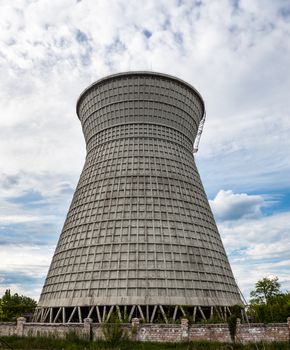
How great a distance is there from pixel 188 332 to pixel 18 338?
41.2 feet

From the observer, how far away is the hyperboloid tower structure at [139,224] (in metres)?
33.9

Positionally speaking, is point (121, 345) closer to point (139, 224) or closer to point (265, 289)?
point (139, 224)

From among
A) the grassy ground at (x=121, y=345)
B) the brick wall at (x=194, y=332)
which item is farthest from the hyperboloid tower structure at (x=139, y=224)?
the grassy ground at (x=121, y=345)

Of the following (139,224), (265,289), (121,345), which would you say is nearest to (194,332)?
(121,345)

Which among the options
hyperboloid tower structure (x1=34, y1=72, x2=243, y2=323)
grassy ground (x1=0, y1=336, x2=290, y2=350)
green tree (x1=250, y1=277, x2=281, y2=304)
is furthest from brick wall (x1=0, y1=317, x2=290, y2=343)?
green tree (x1=250, y1=277, x2=281, y2=304)

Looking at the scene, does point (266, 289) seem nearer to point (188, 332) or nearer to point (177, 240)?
point (177, 240)

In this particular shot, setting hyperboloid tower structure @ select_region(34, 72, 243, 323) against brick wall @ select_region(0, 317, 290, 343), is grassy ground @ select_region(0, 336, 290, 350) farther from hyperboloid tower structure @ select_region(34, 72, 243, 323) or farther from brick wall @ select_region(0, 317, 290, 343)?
hyperboloid tower structure @ select_region(34, 72, 243, 323)

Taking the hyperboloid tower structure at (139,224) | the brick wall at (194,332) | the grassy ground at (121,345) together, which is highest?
the hyperboloid tower structure at (139,224)

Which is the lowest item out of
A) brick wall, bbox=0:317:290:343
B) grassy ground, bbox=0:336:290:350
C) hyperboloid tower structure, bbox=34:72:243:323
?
grassy ground, bbox=0:336:290:350

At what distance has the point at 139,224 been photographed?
3709 centimetres

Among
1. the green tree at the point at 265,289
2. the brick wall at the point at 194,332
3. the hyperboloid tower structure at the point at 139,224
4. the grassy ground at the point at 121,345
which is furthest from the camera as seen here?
the green tree at the point at 265,289

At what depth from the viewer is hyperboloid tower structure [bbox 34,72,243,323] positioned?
33.9m

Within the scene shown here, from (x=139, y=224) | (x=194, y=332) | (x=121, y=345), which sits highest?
(x=139, y=224)

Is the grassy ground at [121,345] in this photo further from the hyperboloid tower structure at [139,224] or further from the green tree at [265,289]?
the green tree at [265,289]
